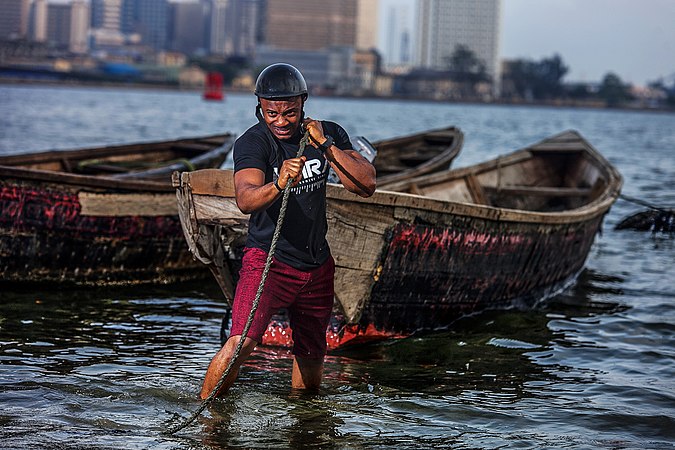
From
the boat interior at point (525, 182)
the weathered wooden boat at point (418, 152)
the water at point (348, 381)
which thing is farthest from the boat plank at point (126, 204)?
the weathered wooden boat at point (418, 152)

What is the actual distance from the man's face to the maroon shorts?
0.77 m

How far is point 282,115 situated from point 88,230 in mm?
5674

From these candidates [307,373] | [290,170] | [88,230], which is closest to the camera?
[290,170]

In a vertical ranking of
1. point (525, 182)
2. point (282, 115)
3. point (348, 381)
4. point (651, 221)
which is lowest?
point (348, 381)

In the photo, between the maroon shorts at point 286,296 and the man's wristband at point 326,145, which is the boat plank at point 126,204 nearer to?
the maroon shorts at point 286,296

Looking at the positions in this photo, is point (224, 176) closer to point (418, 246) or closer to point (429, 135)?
point (418, 246)

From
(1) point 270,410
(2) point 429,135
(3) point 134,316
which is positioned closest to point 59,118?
(2) point 429,135

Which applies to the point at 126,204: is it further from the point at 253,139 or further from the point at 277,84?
the point at 277,84

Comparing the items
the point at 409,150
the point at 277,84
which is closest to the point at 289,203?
the point at 277,84

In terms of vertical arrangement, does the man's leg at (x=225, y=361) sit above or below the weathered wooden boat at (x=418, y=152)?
below

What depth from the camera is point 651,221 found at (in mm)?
18766

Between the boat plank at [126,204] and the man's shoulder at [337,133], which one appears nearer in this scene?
the man's shoulder at [337,133]

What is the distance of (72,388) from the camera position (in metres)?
7.20

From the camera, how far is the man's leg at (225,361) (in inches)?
233
